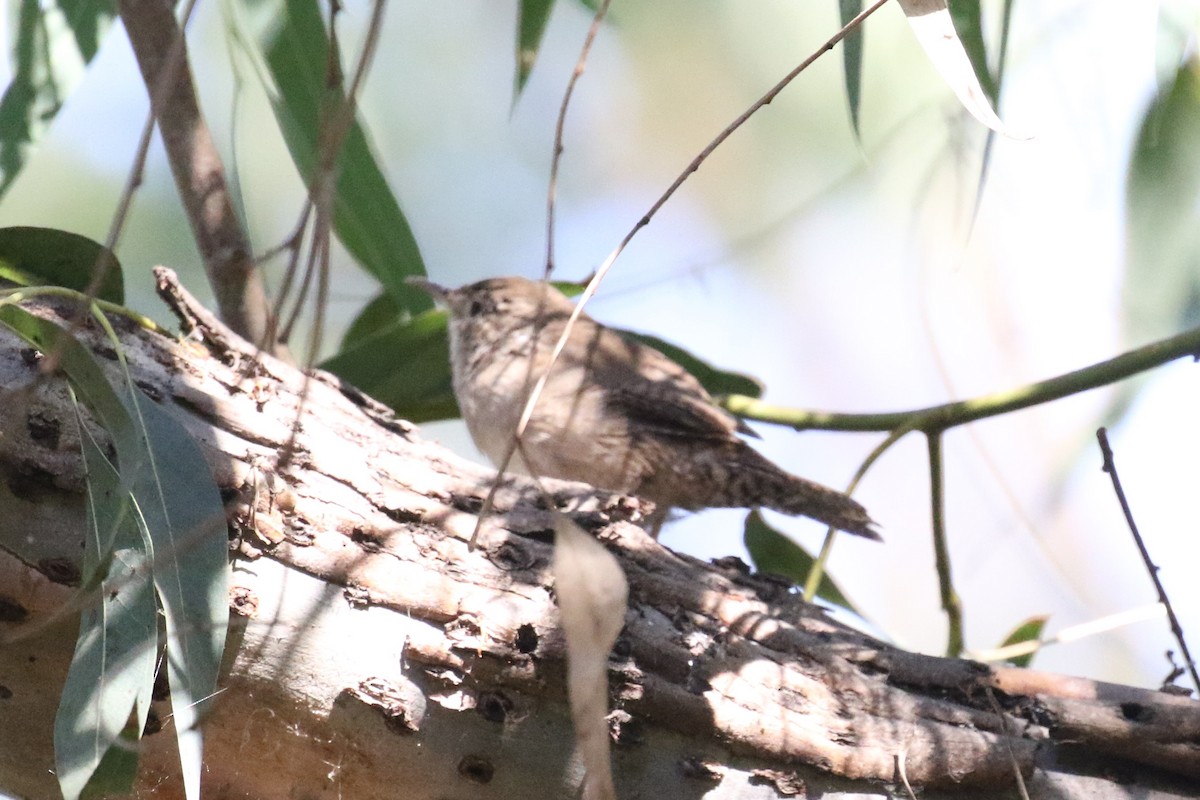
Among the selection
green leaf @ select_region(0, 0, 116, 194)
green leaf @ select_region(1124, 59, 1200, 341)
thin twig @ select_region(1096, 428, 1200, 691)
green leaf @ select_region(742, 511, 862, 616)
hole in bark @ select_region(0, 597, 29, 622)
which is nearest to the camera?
hole in bark @ select_region(0, 597, 29, 622)

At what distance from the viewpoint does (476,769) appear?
64.8 inches

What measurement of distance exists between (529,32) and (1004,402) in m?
1.32

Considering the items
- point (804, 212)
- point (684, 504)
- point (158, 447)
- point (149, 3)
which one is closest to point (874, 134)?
point (804, 212)

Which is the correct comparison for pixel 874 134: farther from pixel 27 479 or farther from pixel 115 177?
pixel 27 479

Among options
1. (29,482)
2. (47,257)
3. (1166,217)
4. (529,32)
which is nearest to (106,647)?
(29,482)

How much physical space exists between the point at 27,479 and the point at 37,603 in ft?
0.56

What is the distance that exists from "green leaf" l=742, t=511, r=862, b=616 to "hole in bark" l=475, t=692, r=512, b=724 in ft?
4.60

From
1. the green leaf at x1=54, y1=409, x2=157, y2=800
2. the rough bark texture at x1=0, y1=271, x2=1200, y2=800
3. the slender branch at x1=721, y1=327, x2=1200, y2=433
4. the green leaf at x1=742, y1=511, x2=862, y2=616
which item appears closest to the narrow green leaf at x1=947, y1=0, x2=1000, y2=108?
the slender branch at x1=721, y1=327, x2=1200, y2=433

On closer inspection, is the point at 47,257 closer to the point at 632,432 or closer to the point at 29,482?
the point at 29,482

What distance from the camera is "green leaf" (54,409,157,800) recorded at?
1.42 metres

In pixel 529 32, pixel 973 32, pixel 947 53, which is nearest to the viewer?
pixel 947 53

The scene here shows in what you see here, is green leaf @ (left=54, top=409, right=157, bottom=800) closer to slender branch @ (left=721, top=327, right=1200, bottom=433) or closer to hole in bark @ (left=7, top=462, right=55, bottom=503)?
hole in bark @ (left=7, top=462, right=55, bottom=503)

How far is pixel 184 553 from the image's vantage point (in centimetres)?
157

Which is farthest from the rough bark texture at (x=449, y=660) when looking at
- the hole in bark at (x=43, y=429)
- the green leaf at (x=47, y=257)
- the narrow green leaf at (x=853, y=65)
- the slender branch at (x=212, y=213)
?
the narrow green leaf at (x=853, y=65)
